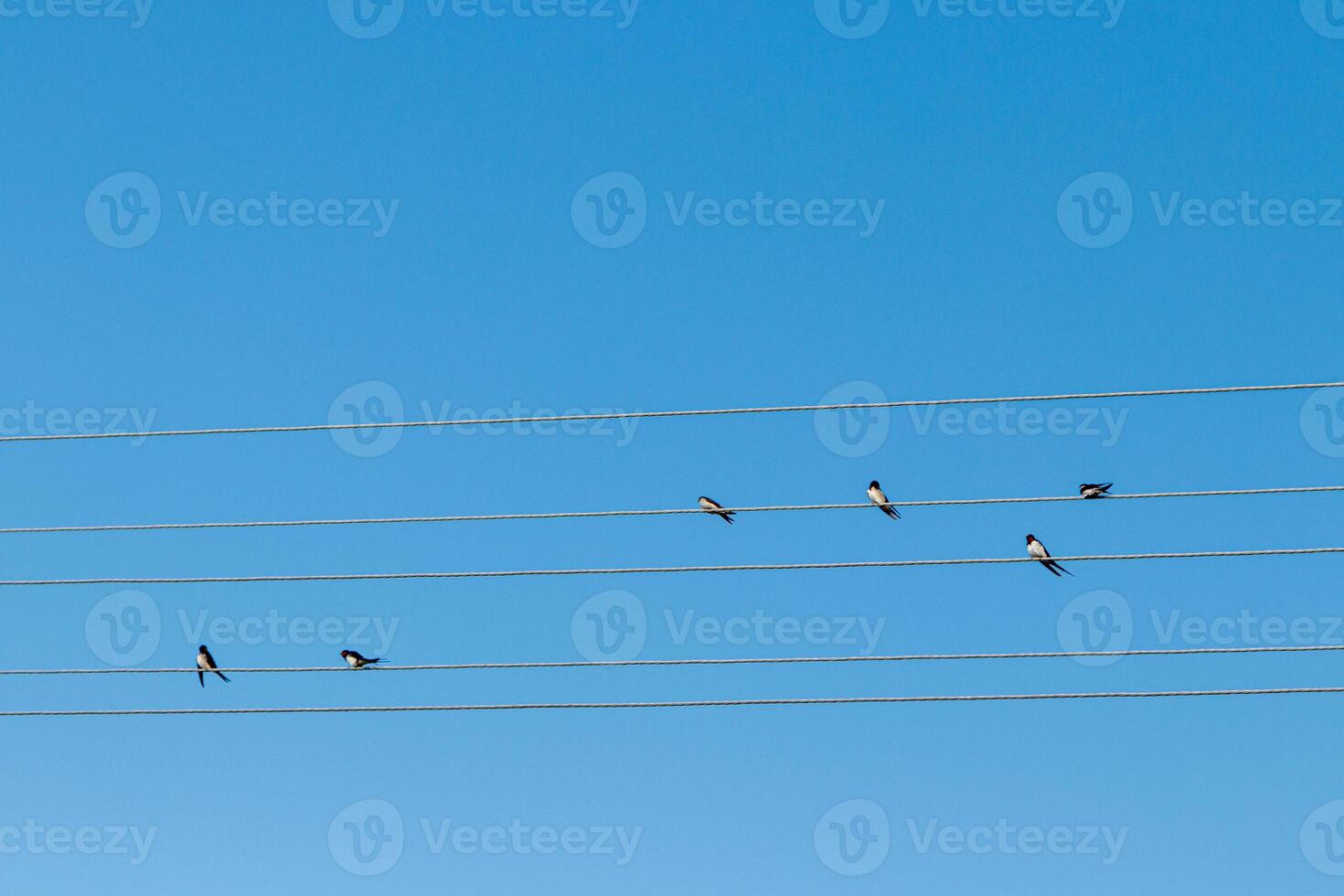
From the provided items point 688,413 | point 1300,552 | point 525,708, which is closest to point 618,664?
point 525,708

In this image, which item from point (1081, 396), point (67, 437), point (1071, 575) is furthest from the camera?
point (1071, 575)

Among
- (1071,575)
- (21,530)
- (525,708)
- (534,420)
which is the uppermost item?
(1071,575)

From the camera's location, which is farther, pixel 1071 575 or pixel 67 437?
pixel 1071 575

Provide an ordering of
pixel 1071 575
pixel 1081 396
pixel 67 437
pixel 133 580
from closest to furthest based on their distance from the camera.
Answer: pixel 1081 396 < pixel 133 580 < pixel 67 437 < pixel 1071 575

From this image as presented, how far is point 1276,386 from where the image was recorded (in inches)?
439

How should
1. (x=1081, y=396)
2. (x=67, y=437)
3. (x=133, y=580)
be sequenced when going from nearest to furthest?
(x=1081, y=396) < (x=133, y=580) < (x=67, y=437)


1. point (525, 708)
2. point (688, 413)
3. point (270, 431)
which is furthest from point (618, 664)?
point (270, 431)

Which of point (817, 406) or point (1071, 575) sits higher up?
point (1071, 575)

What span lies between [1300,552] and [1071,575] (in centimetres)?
403

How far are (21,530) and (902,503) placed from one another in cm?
524

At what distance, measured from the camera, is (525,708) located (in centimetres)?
1132

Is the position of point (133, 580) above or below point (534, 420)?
below

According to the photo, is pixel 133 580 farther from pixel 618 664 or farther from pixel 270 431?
pixel 618 664

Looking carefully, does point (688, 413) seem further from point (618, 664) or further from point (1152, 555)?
point (1152, 555)
